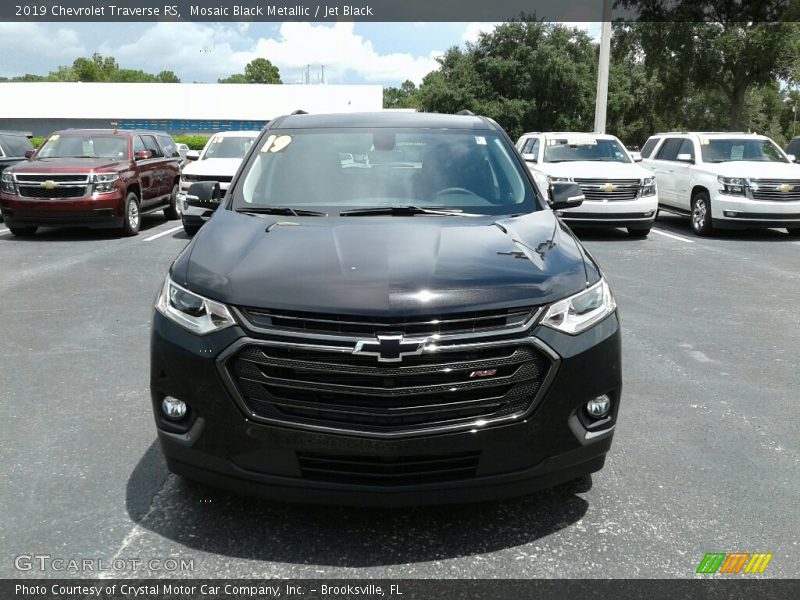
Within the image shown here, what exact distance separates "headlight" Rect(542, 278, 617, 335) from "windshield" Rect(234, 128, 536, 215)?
104cm

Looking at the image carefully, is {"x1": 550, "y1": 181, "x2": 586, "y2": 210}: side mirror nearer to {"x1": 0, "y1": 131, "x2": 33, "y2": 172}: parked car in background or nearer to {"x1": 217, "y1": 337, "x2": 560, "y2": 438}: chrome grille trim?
{"x1": 217, "y1": 337, "x2": 560, "y2": 438}: chrome grille trim

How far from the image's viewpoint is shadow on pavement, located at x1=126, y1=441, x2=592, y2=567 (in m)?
3.10

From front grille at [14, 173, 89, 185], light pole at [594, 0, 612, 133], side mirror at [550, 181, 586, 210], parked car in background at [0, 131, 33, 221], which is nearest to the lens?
side mirror at [550, 181, 586, 210]

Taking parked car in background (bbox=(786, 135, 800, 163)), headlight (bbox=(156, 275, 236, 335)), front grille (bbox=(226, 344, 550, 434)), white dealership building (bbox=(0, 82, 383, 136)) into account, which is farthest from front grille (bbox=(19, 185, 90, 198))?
white dealership building (bbox=(0, 82, 383, 136))

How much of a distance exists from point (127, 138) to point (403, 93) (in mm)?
166583

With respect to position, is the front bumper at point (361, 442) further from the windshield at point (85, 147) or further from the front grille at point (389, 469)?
the windshield at point (85, 147)

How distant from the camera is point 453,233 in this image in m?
3.70

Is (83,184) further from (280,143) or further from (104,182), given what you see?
(280,143)

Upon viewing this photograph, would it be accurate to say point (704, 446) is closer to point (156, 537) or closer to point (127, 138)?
point (156, 537)

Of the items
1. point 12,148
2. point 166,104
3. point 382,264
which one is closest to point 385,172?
point 382,264

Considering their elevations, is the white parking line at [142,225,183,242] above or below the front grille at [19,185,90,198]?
below

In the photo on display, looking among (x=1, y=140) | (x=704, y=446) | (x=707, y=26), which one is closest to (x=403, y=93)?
(x=707, y=26)

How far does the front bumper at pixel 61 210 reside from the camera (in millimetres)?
12586

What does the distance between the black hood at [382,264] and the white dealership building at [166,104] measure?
224 ft
